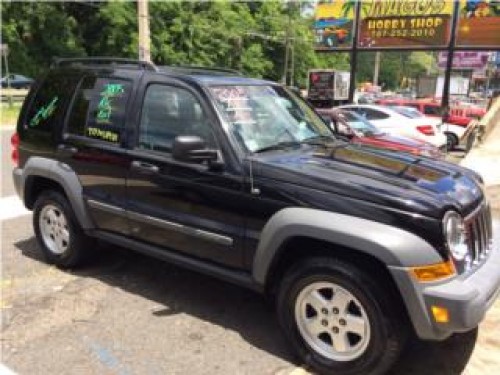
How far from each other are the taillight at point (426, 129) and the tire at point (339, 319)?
13.9m

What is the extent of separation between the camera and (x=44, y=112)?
215 inches

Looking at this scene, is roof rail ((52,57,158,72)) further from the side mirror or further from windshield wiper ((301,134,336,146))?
windshield wiper ((301,134,336,146))

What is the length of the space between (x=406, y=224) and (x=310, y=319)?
88 cm

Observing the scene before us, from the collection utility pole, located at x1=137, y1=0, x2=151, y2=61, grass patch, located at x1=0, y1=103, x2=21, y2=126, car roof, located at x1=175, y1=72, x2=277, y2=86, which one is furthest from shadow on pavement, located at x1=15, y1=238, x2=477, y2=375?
grass patch, located at x1=0, y1=103, x2=21, y2=126

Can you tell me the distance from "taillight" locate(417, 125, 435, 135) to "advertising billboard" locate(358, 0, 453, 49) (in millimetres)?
17103

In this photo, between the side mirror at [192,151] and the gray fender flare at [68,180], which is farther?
the gray fender flare at [68,180]

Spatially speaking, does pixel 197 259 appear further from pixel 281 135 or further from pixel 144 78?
pixel 144 78

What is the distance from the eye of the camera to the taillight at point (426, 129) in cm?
1680

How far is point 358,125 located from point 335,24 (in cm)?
2344

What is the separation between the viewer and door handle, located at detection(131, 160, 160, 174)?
14.6 ft

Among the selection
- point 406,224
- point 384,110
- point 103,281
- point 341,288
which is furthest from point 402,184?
point 384,110

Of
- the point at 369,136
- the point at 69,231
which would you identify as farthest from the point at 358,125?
the point at 69,231

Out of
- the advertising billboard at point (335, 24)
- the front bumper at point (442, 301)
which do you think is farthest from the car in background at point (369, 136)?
the advertising billboard at point (335, 24)

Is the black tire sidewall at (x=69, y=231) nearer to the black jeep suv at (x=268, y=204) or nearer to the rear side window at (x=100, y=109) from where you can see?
the black jeep suv at (x=268, y=204)
